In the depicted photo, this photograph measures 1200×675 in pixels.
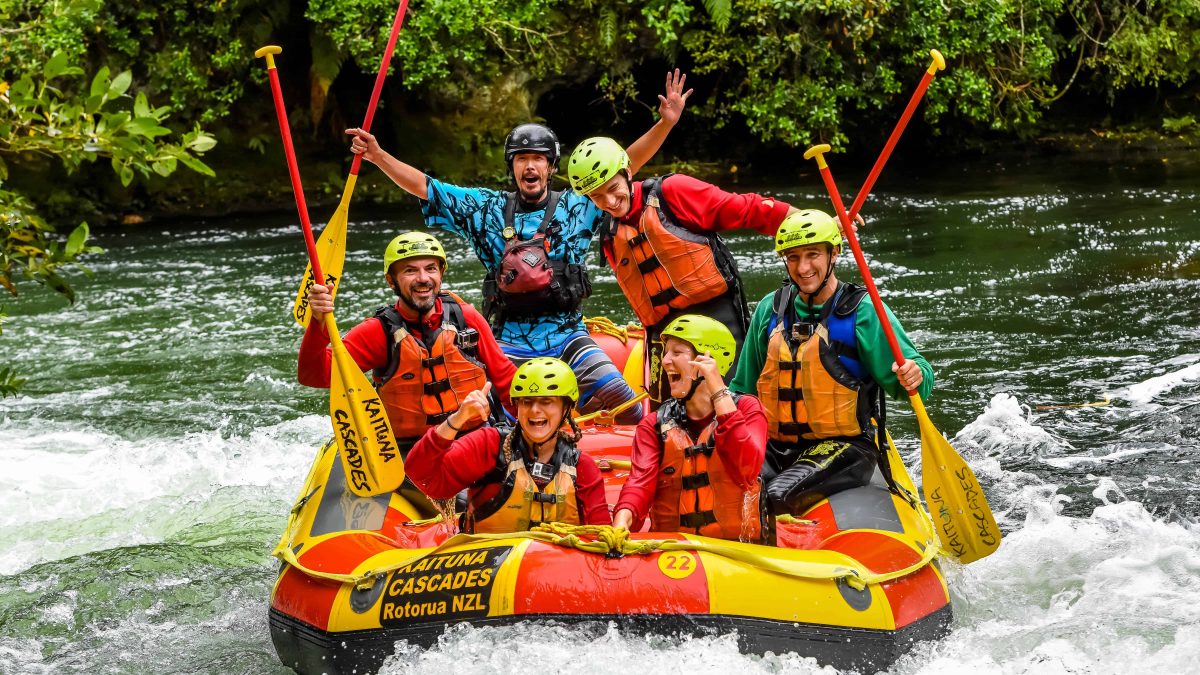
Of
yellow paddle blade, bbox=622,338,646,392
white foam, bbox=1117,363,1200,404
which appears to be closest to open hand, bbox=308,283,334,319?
yellow paddle blade, bbox=622,338,646,392

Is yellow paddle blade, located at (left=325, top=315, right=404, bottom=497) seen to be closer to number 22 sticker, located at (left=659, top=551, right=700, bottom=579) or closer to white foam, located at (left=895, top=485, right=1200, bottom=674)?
number 22 sticker, located at (left=659, top=551, right=700, bottom=579)

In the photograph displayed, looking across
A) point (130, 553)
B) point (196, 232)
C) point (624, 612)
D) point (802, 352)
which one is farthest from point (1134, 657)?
point (196, 232)

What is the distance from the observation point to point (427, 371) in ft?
15.7

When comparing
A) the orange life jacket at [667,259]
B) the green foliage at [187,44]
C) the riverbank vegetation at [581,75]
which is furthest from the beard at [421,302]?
the green foliage at [187,44]

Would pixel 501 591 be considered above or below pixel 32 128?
below

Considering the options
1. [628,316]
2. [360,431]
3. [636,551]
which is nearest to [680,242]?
[360,431]

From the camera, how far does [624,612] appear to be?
3.83 m

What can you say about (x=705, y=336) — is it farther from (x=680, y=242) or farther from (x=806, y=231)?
(x=680, y=242)

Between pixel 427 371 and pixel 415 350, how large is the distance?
Answer: 0.09 meters

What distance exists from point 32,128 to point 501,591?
1.82m

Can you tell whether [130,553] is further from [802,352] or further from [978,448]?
[978,448]

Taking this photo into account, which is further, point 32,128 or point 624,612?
point 624,612

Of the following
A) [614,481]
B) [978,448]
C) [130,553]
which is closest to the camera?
[614,481]

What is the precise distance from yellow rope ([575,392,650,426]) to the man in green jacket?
852 mm
